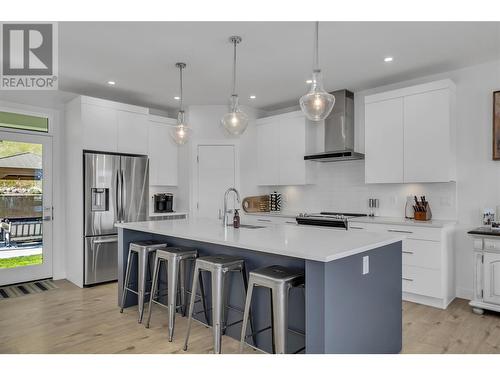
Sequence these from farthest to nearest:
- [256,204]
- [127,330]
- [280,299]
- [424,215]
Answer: [256,204]
[424,215]
[127,330]
[280,299]

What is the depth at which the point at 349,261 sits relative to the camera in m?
2.19

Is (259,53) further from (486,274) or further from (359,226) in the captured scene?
(486,274)

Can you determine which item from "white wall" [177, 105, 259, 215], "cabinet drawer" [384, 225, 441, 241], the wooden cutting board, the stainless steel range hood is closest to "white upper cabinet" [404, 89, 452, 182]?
"cabinet drawer" [384, 225, 441, 241]

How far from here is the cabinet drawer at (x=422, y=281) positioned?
3.65 m

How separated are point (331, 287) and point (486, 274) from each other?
2.35 m

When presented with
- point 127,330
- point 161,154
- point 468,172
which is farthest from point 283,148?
point 127,330

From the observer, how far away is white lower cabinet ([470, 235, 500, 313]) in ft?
11.1

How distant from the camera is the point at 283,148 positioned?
18.2 feet

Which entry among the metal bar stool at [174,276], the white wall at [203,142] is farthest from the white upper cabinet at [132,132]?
the metal bar stool at [174,276]

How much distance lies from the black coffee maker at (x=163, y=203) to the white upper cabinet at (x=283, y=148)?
1.56m

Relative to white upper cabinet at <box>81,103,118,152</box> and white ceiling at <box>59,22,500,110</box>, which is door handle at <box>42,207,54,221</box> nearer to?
white upper cabinet at <box>81,103,118,152</box>

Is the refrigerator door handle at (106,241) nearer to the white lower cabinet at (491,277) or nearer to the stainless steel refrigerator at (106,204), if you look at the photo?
the stainless steel refrigerator at (106,204)
